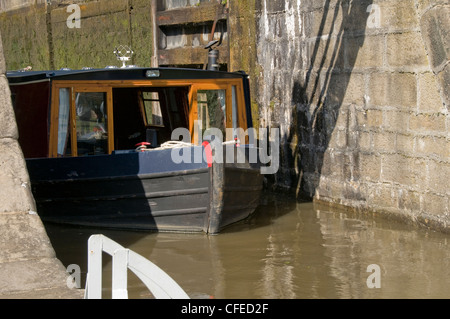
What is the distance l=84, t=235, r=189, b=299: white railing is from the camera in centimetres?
319

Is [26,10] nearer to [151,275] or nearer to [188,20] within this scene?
[188,20]

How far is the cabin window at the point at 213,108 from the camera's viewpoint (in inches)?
377

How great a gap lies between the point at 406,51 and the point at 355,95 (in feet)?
3.78

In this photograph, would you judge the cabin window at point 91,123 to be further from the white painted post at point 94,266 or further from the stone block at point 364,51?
the white painted post at point 94,266

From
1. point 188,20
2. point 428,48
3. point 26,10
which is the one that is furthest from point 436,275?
point 26,10

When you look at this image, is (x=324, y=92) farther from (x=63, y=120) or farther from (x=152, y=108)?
(x=63, y=120)

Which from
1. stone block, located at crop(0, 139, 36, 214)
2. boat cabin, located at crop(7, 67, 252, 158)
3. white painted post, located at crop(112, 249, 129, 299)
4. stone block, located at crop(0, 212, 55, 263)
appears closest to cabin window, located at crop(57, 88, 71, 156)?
boat cabin, located at crop(7, 67, 252, 158)

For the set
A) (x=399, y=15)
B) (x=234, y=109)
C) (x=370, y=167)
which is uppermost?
(x=399, y=15)

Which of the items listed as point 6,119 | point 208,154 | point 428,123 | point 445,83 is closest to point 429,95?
point 428,123

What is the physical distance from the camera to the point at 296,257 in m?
7.86

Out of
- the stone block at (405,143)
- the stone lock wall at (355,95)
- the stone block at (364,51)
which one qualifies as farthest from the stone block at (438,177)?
the stone block at (364,51)

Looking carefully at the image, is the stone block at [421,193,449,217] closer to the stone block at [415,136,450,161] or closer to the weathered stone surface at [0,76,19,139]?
the stone block at [415,136,450,161]

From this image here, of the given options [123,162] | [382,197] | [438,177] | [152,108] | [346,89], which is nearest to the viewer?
[438,177]
